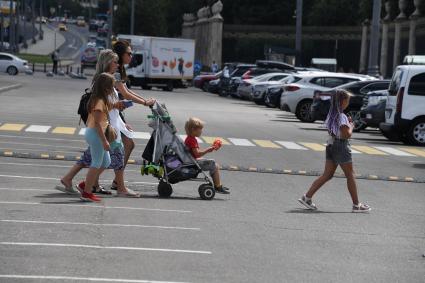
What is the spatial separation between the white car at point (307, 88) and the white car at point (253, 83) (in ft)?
35.8

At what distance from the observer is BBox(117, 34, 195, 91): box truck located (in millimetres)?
62531

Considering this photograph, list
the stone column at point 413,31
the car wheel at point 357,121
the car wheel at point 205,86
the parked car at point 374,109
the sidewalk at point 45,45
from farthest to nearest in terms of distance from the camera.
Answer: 1. the sidewalk at point 45,45
2. the car wheel at point 205,86
3. the stone column at point 413,31
4. the car wheel at point 357,121
5. the parked car at point 374,109

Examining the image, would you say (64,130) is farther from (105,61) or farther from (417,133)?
(105,61)

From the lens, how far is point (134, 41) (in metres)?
64.1

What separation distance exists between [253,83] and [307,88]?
14.2 meters

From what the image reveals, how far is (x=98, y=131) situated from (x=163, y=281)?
200 inches

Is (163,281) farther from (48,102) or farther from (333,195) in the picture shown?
(48,102)

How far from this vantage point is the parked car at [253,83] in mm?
50487

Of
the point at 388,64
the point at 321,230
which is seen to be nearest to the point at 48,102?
the point at 321,230

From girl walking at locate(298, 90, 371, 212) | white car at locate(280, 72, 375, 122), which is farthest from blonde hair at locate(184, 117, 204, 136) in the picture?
white car at locate(280, 72, 375, 122)

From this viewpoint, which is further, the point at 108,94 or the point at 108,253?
the point at 108,94

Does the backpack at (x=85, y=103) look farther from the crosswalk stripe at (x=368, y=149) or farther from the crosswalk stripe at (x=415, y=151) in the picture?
the crosswalk stripe at (x=415, y=151)

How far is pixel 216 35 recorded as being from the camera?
3551 inches

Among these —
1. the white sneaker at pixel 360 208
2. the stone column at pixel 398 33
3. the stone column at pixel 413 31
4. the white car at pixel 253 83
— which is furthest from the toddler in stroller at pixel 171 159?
the stone column at pixel 398 33
